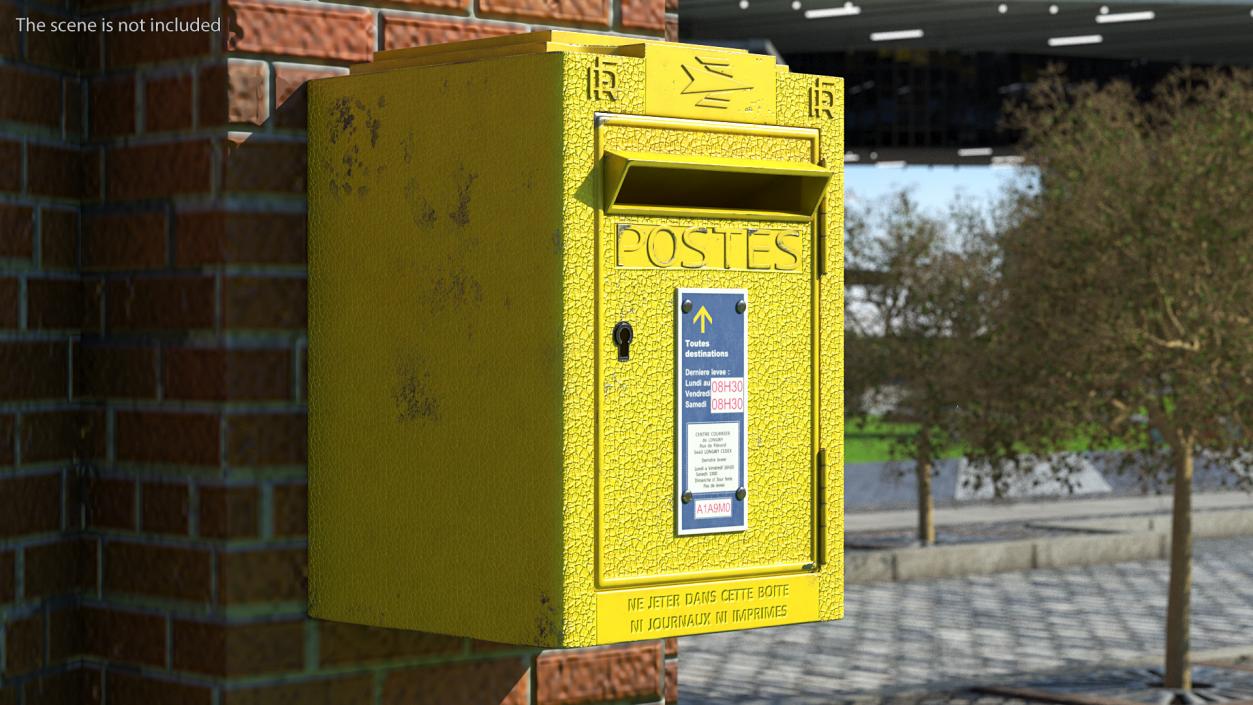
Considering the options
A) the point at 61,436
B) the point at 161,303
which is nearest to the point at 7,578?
the point at 61,436

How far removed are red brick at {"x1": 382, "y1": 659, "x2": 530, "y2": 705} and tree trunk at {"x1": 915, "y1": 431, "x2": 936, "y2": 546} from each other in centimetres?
1696

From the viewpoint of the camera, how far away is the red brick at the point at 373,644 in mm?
2947

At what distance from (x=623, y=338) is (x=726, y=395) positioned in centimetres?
20

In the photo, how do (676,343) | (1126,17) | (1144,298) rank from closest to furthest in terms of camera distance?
(676,343) → (1144,298) → (1126,17)

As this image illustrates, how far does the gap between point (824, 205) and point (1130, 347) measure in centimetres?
1122

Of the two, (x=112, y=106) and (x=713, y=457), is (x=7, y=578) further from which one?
(x=713, y=457)

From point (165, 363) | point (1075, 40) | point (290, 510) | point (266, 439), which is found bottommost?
point (290, 510)

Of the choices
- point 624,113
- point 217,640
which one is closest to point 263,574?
point 217,640

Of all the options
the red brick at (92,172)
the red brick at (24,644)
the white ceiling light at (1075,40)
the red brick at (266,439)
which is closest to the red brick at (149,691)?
the red brick at (24,644)

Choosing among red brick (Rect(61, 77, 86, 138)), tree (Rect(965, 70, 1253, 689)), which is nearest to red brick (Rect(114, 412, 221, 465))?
red brick (Rect(61, 77, 86, 138))

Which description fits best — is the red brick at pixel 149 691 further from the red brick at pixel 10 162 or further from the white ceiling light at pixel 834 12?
the white ceiling light at pixel 834 12

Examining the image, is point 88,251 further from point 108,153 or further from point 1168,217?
point 1168,217

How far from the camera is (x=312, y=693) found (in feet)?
9.59

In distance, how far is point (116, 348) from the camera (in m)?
2.96
